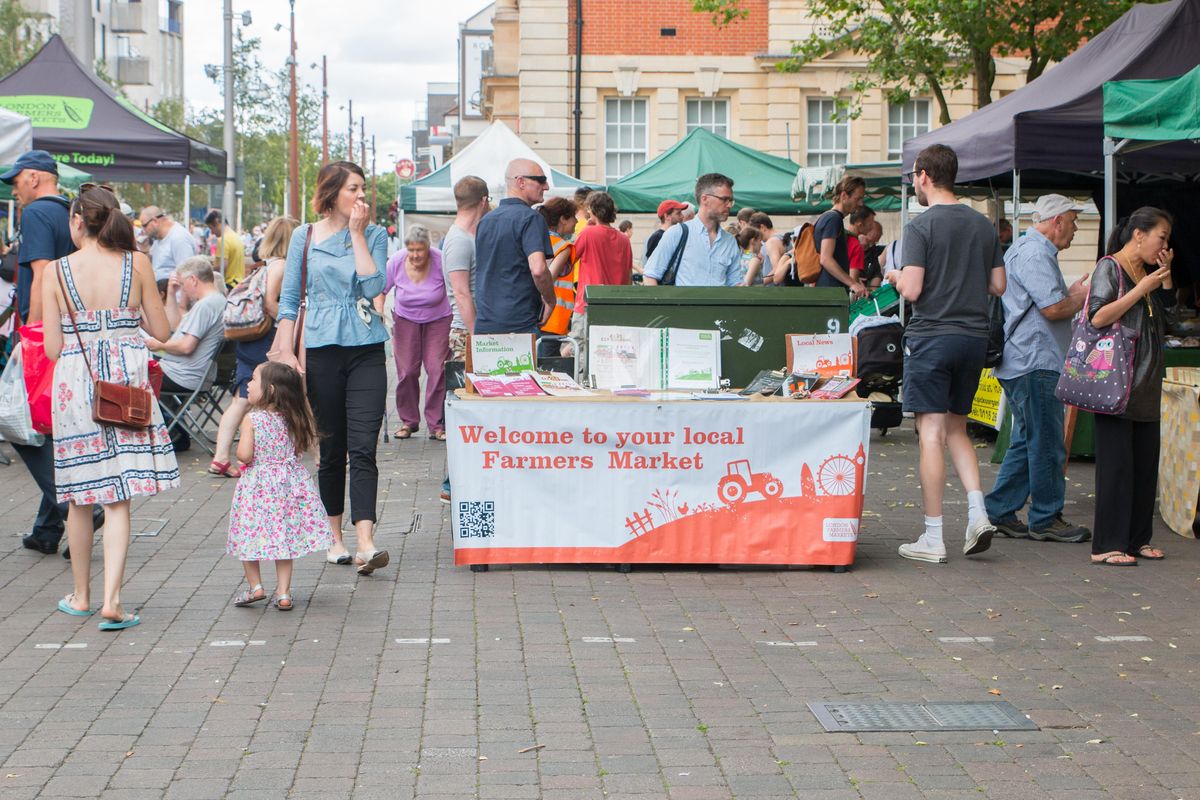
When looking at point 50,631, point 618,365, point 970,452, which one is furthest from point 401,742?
point 970,452

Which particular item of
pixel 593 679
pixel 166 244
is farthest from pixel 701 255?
pixel 166 244

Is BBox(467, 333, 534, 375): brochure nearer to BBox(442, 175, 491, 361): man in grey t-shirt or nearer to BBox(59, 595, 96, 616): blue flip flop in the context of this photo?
BBox(442, 175, 491, 361): man in grey t-shirt

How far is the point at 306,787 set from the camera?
4.55m

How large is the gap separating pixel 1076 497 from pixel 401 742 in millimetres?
6536

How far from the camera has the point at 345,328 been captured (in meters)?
7.45

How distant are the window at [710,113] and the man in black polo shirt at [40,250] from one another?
2717 cm

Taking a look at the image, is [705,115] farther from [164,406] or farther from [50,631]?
[50,631]

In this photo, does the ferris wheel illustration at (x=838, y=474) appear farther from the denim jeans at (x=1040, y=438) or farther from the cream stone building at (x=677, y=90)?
the cream stone building at (x=677, y=90)

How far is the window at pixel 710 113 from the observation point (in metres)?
34.6

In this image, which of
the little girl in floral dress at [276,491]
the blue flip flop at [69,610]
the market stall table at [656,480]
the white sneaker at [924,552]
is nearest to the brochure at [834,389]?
the market stall table at [656,480]

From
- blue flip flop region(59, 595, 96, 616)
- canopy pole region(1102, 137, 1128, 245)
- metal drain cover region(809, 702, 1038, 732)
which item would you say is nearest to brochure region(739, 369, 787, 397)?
canopy pole region(1102, 137, 1128, 245)

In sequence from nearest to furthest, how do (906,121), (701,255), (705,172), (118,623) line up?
(118,623) < (701,255) < (705,172) < (906,121)

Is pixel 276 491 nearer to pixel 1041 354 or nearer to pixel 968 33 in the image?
pixel 1041 354

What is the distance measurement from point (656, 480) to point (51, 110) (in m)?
12.1
